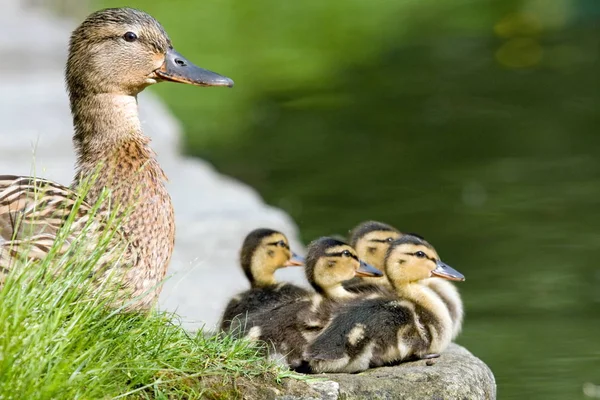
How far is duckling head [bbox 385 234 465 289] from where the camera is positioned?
211 inches

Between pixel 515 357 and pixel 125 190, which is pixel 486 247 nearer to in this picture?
pixel 515 357

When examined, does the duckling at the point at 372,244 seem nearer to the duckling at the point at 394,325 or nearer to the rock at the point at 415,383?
the duckling at the point at 394,325

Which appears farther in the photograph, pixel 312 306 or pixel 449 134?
pixel 449 134

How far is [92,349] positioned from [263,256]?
182 cm

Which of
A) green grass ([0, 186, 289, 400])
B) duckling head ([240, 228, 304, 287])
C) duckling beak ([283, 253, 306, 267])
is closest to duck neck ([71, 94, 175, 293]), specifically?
green grass ([0, 186, 289, 400])

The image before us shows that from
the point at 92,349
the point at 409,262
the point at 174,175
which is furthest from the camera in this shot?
the point at 174,175

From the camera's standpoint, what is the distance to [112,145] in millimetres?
5078

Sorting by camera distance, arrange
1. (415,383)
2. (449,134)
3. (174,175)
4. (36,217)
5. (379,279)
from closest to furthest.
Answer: (36,217), (415,383), (379,279), (174,175), (449,134)

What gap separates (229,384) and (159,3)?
42.3 ft

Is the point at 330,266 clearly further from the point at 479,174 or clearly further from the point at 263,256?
the point at 479,174

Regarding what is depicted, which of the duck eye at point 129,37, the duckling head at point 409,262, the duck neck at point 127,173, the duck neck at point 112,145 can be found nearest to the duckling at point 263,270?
the duckling head at point 409,262

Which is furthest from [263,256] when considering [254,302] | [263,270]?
[254,302]

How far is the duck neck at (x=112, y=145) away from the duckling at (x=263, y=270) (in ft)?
1.97

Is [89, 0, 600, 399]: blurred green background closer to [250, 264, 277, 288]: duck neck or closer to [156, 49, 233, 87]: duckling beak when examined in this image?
[250, 264, 277, 288]: duck neck
